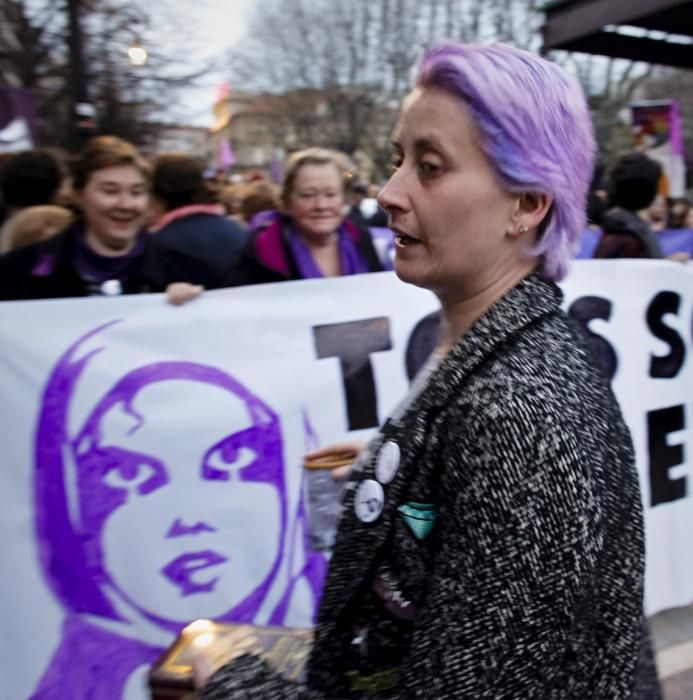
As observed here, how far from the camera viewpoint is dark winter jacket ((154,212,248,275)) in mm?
3453

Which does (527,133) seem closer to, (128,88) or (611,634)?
(611,634)

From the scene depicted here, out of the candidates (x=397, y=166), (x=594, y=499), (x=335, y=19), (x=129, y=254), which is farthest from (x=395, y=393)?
(x=335, y=19)

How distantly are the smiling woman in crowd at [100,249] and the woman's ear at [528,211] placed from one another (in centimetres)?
221

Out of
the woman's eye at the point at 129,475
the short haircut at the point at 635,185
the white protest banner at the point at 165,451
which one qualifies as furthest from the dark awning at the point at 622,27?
the woman's eye at the point at 129,475

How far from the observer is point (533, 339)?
91 centimetres

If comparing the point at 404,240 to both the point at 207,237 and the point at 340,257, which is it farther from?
the point at 207,237

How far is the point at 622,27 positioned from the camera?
5793 mm

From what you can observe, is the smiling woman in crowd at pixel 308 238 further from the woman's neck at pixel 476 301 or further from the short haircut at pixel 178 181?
the woman's neck at pixel 476 301

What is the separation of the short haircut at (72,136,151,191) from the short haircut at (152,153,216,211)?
1.54 feet

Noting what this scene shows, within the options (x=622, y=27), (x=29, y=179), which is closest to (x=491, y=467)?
(x=29, y=179)

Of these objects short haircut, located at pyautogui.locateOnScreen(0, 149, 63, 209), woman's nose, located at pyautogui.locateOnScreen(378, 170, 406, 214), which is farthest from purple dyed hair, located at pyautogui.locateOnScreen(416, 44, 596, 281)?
short haircut, located at pyautogui.locateOnScreen(0, 149, 63, 209)

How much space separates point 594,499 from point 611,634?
0.69 ft

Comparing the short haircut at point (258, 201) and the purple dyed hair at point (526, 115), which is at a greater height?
the purple dyed hair at point (526, 115)

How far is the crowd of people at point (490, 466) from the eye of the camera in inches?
30.7
